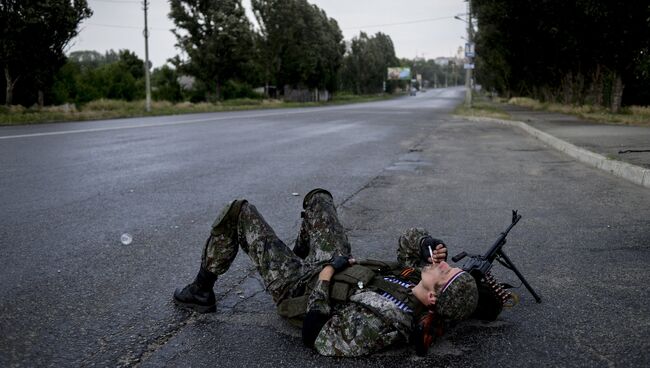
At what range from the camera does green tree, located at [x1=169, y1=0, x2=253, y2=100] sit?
42.8m

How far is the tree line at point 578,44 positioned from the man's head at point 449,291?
594 inches

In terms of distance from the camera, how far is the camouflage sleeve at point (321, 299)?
9.08 ft

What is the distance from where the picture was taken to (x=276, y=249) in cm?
321

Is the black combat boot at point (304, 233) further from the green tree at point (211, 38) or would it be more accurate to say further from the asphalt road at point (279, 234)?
the green tree at point (211, 38)

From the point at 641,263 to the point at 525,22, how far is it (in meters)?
27.8

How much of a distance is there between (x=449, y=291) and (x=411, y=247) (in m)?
0.66

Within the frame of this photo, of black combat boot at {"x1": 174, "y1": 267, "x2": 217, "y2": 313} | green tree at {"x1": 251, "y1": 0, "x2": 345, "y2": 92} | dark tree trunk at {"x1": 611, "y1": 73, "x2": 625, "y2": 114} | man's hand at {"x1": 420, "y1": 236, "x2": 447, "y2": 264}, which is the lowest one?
black combat boot at {"x1": 174, "y1": 267, "x2": 217, "y2": 313}

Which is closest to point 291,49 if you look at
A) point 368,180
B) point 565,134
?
point 565,134

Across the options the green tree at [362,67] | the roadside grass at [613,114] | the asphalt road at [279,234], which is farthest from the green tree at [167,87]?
the green tree at [362,67]

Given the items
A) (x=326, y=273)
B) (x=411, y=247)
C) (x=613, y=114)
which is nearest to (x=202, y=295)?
(x=326, y=273)

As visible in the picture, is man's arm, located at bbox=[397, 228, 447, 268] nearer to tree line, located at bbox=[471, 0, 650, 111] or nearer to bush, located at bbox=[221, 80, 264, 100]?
tree line, located at bbox=[471, 0, 650, 111]

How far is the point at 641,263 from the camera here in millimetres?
4312

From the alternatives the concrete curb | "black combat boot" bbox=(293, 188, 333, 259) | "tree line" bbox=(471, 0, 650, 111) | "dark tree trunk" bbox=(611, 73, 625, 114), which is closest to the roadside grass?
"dark tree trunk" bbox=(611, 73, 625, 114)

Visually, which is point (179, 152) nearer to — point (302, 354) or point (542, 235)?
point (542, 235)
